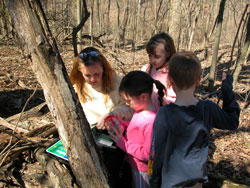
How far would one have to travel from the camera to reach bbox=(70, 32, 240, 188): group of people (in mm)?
1238

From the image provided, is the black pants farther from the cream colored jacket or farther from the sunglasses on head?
the sunglasses on head

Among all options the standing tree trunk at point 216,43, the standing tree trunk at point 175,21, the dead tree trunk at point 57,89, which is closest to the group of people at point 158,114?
the dead tree trunk at point 57,89

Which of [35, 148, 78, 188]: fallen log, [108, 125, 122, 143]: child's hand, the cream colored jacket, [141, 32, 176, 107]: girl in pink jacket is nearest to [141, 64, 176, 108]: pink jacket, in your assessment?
[141, 32, 176, 107]: girl in pink jacket

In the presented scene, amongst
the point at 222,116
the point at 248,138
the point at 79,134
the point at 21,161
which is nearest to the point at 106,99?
the point at 79,134

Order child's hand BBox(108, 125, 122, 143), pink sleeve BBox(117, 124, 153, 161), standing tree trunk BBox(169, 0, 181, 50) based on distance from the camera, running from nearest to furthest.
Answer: pink sleeve BBox(117, 124, 153, 161) → child's hand BBox(108, 125, 122, 143) → standing tree trunk BBox(169, 0, 181, 50)

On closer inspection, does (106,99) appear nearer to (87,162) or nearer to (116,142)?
(116,142)

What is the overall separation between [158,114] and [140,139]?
437mm

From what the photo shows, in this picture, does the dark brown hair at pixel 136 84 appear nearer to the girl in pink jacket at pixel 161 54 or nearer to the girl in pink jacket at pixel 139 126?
the girl in pink jacket at pixel 139 126

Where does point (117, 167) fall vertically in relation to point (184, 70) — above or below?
below

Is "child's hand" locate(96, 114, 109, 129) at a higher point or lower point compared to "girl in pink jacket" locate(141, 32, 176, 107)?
lower

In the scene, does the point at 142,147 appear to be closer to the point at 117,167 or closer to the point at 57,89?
the point at 117,167

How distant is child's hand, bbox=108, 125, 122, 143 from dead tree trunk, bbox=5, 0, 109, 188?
0.75 feet

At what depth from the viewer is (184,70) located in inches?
47.5

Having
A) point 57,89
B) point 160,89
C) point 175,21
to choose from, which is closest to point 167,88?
point 160,89
